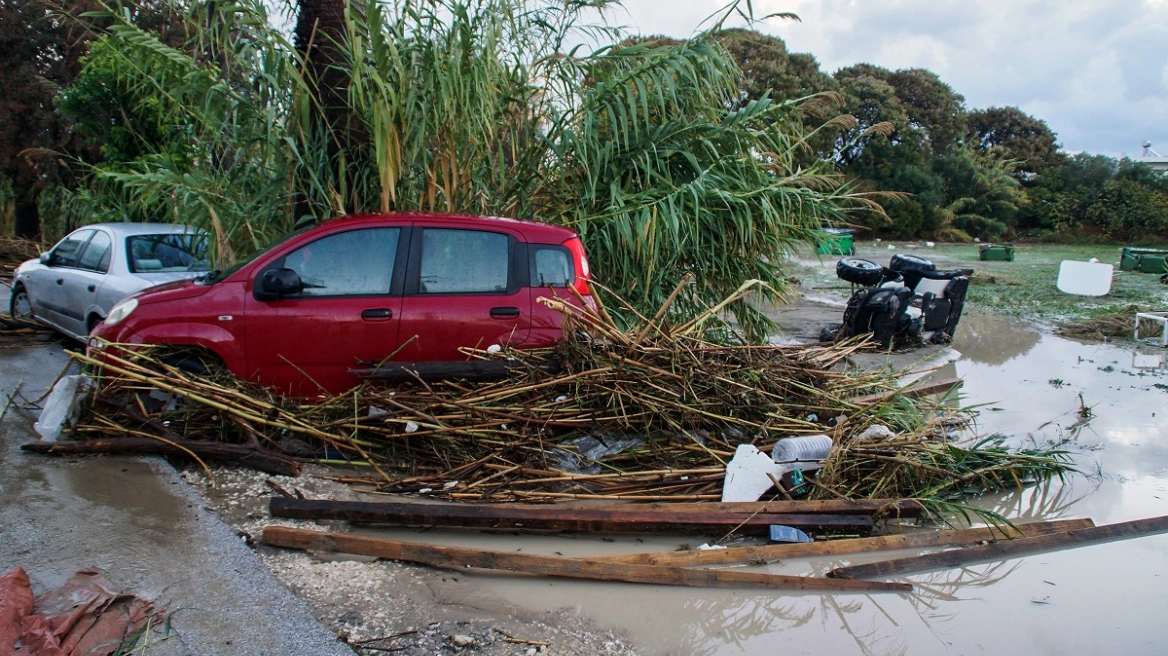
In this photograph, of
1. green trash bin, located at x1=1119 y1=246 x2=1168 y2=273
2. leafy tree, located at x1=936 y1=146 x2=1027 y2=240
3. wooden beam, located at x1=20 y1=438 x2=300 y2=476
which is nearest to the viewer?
wooden beam, located at x1=20 y1=438 x2=300 y2=476

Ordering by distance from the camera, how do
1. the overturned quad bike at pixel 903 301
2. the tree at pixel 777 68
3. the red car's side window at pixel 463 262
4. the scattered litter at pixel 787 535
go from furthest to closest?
the tree at pixel 777 68, the overturned quad bike at pixel 903 301, the red car's side window at pixel 463 262, the scattered litter at pixel 787 535

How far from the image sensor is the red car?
5.59 m

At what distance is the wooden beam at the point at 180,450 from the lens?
499 centimetres

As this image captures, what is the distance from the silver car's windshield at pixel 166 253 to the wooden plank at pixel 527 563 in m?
4.94

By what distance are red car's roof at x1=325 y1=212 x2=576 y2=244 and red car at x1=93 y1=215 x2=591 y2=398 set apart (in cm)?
1

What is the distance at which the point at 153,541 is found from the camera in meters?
3.84

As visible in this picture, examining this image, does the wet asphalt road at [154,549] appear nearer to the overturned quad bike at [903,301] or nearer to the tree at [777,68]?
the overturned quad bike at [903,301]

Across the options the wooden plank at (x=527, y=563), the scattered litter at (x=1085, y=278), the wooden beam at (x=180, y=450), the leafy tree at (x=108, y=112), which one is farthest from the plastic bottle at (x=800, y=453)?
the scattered litter at (x=1085, y=278)

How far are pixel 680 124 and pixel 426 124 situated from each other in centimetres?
256

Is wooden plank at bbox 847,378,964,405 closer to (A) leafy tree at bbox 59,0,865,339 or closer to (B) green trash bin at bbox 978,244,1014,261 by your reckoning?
(A) leafy tree at bbox 59,0,865,339

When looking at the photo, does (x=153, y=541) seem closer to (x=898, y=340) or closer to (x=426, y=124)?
(x=426, y=124)

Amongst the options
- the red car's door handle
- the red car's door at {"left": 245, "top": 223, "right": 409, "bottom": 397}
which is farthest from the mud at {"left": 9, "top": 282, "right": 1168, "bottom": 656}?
the red car's door handle

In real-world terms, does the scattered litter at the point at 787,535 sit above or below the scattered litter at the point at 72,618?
below

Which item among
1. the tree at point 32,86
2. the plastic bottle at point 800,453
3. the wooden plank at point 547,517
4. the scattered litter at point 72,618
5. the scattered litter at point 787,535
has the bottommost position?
the scattered litter at point 787,535
